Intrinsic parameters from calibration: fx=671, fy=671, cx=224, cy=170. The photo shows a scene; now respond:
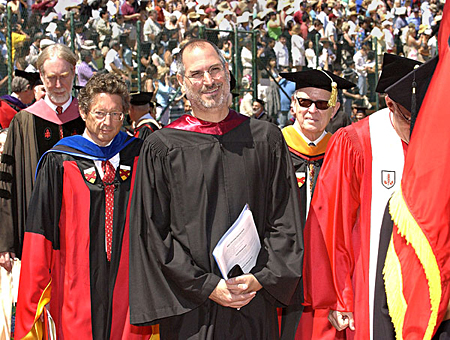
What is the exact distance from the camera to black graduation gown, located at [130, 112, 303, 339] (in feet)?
11.1

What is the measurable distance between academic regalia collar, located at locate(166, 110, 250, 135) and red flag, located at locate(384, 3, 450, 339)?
1250 mm

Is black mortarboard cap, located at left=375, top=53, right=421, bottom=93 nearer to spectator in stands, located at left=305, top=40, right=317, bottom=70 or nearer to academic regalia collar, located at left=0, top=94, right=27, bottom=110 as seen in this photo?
academic regalia collar, located at left=0, top=94, right=27, bottom=110

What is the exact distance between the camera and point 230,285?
3.28 metres

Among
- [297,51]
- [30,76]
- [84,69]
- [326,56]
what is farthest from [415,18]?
[30,76]

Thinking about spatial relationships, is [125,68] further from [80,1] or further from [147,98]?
[147,98]

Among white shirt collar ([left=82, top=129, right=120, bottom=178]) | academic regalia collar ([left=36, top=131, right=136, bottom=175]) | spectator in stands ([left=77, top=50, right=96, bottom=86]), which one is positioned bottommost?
white shirt collar ([left=82, top=129, right=120, bottom=178])

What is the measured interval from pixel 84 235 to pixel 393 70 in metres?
2.22

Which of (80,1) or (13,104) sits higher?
(80,1)

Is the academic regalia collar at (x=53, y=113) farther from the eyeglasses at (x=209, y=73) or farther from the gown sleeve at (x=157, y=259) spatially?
the eyeglasses at (x=209, y=73)

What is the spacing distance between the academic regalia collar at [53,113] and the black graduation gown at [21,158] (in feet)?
0.09

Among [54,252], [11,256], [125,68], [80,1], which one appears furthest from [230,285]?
[80,1]

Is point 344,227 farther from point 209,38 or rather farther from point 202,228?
point 209,38

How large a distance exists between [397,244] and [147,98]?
266 inches

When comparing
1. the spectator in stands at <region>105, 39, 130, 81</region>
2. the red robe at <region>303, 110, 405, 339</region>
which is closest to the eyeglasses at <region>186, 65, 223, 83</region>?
the red robe at <region>303, 110, 405, 339</region>
